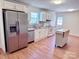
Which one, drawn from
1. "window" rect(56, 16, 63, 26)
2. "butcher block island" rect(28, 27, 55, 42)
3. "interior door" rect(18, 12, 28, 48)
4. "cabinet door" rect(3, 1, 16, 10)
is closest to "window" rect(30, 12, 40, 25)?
"butcher block island" rect(28, 27, 55, 42)

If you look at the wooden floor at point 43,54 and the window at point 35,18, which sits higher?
the window at point 35,18

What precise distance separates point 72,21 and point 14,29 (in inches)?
248

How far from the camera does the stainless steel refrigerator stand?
2.97 metres

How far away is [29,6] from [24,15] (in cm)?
167

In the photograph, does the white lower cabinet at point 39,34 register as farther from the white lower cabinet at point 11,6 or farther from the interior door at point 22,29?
the white lower cabinet at point 11,6

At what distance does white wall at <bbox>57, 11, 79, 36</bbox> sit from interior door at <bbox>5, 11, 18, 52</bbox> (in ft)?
20.4

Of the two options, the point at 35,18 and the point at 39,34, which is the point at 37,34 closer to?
the point at 39,34

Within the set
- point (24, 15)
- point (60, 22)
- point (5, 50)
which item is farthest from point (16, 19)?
point (60, 22)

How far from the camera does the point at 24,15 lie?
3.58 meters

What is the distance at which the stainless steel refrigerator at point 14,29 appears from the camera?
9.76ft

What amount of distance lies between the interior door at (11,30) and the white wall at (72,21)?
244 inches

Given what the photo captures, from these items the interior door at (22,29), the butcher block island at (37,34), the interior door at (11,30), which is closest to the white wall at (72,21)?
the butcher block island at (37,34)

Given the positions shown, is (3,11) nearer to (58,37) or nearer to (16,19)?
(16,19)

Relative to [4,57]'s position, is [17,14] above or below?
above
